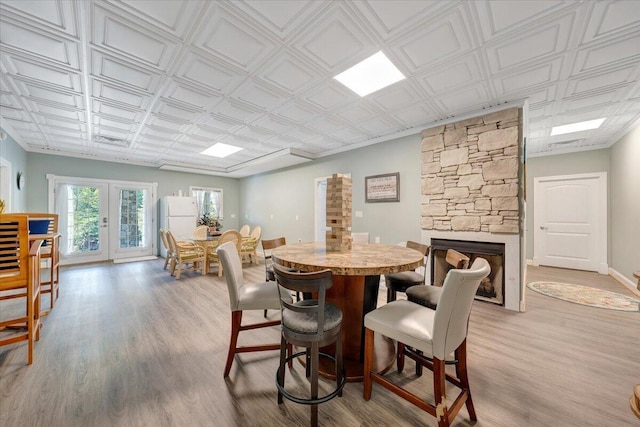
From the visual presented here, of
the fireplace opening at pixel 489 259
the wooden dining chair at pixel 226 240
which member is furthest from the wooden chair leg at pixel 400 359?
the wooden dining chair at pixel 226 240

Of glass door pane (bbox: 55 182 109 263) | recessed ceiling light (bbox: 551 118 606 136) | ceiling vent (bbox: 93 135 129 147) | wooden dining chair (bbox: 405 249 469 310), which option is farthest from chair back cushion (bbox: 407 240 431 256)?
glass door pane (bbox: 55 182 109 263)

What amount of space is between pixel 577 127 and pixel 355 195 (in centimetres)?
373

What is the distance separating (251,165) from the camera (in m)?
6.67

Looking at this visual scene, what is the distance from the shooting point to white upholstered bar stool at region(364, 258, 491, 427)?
4.22 feet

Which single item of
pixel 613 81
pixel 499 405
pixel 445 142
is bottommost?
pixel 499 405

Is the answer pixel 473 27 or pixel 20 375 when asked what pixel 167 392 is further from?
pixel 473 27

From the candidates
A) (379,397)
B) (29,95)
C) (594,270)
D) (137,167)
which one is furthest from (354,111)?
(137,167)

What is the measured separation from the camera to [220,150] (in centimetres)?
556

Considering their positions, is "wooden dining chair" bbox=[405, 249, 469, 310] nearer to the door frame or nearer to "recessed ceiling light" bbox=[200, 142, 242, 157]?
"recessed ceiling light" bbox=[200, 142, 242, 157]

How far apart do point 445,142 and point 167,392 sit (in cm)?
426

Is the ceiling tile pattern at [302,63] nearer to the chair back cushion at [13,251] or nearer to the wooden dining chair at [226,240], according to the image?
the chair back cushion at [13,251]

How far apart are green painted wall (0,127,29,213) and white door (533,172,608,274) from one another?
10.1 m

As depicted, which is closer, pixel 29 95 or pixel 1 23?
pixel 1 23

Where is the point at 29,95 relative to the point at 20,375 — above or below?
above
